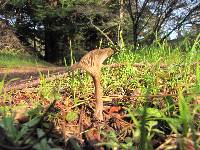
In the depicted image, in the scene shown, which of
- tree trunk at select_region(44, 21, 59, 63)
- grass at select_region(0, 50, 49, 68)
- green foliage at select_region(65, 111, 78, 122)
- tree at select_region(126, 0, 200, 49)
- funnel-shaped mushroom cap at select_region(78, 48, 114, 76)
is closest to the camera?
funnel-shaped mushroom cap at select_region(78, 48, 114, 76)

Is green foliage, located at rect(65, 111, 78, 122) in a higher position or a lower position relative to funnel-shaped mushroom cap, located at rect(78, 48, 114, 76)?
lower

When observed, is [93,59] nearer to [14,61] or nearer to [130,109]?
[130,109]

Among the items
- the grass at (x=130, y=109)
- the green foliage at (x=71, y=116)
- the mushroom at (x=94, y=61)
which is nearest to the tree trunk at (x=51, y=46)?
the grass at (x=130, y=109)

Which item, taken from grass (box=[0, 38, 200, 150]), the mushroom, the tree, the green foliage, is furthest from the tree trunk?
the mushroom

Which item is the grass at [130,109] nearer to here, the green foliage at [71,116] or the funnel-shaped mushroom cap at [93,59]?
the green foliage at [71,116]

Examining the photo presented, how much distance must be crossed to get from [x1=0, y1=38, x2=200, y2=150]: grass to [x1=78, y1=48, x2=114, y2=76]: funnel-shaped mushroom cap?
28 cm

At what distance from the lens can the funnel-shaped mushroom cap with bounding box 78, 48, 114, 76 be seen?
2061mm

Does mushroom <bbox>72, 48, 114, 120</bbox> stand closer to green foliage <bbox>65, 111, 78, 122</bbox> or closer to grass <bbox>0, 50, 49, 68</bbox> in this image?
green foliage <bbox>65, 111, 78, 122</bbox>

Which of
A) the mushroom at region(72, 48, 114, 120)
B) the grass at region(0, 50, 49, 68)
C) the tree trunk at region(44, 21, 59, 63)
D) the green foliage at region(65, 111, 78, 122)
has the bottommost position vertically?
the green foliage at region(65, 111, 78, 122)

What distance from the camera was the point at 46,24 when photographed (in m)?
28.3

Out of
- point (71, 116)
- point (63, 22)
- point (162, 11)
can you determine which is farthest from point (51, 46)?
point (71, 116)

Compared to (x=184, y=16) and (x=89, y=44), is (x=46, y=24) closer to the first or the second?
(x=89, y=44)

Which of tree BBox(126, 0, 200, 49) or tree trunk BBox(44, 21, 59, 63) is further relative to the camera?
tree trunk BBox(44, 21, 59, 63)

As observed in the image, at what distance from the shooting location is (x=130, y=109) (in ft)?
7.28
